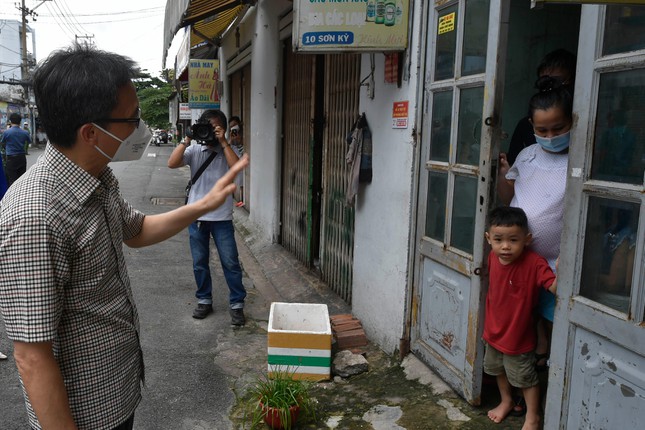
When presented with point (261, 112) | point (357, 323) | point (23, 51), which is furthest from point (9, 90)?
point (357, 323)

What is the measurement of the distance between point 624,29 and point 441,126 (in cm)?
147

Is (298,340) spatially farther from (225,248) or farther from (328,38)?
(328,38)

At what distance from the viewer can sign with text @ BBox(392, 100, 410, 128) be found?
3.85 m

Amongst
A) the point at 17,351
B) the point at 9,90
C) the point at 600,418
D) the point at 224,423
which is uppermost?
the point at 9,90

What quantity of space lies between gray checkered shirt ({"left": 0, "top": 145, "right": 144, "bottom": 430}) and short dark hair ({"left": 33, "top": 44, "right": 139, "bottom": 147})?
98 mm

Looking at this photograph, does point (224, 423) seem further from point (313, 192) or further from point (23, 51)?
point (23, 51)

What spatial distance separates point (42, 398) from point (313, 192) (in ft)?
16.6

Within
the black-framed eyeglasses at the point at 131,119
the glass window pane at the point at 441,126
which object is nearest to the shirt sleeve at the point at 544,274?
the glass window pane at the point at 441,126

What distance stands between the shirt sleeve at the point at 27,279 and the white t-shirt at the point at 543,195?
234 centimetres

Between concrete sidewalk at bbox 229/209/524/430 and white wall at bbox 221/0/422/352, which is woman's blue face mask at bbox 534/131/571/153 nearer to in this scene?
white wall at bbox 221/0/422/352

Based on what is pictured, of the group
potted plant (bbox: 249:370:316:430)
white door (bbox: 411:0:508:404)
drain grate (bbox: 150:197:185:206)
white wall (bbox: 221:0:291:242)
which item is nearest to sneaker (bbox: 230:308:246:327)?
potted plant (bbox: 249:370:316:430)

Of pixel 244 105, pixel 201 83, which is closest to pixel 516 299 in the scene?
pixel 244 105

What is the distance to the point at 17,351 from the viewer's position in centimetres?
146

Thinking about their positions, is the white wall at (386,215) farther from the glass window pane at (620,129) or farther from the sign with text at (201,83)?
the sign with text at (201,83)
